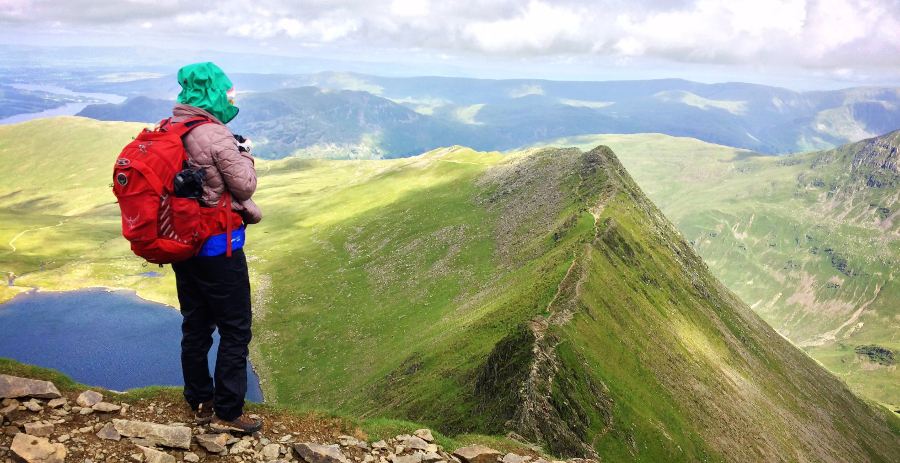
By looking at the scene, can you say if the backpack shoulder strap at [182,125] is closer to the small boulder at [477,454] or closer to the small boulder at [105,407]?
the small boulder at [105,407]

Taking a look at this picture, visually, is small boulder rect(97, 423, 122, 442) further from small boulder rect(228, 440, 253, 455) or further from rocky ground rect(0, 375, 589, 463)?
small boulder rect(228, 440, 253, 455)

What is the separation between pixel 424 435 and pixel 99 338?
10597 centimetres

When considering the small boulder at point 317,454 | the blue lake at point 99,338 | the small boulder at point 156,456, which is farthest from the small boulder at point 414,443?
the blue lake at point 99,338

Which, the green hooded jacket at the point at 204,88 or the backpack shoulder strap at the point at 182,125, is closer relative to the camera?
the backpack shoulder strap at the point at 182,125

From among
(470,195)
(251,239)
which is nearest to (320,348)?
(470,195)

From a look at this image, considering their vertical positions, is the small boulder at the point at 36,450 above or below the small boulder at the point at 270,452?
above

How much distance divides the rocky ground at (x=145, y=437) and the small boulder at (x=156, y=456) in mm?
22

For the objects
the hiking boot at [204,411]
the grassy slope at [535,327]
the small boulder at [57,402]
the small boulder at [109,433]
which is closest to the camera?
the small boulder at [109,433]

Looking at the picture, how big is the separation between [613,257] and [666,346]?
17.4m

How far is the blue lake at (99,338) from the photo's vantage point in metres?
84.2

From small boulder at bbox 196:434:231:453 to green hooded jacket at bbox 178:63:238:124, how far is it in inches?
324

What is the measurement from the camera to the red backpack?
11.0 metres

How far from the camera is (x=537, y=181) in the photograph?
470 feet

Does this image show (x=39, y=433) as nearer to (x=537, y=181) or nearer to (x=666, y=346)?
(x=666, y=346)
